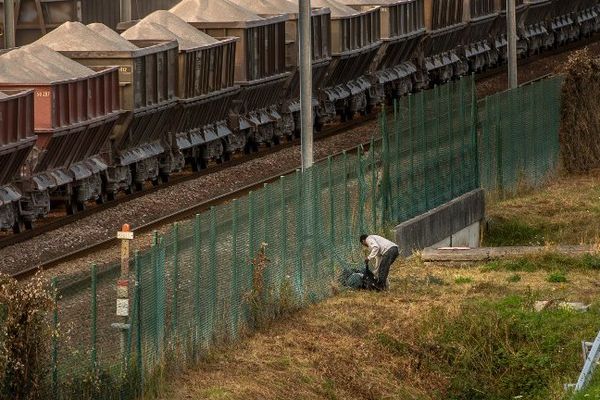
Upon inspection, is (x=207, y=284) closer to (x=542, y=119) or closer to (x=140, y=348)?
(x=140, y=348)

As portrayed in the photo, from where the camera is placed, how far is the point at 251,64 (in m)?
43.7

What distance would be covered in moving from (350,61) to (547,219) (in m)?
18.0

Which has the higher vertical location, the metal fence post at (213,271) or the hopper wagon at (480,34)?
the metal fence post at (213,271)

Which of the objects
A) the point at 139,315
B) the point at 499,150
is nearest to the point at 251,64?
the point at 499,150

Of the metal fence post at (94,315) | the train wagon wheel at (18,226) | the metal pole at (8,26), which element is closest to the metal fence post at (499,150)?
the train wagon wheel at (18,226)

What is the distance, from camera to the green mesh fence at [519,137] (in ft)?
113

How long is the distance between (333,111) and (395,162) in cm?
1863

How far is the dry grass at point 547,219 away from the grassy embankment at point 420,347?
5.35m

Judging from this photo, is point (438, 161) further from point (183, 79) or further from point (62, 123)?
point (183, 79)

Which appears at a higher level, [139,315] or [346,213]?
[139,315]

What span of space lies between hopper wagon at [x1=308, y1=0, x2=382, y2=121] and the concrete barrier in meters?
15.1

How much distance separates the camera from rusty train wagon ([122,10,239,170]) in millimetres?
39594

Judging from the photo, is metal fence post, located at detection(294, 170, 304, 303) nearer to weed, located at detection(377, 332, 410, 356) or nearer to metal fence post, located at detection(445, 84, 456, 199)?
weed, located at detection(377, 332, 410, 356)

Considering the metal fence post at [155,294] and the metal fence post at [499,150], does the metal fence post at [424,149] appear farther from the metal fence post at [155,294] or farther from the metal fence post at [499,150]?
the metal fence post at [155,294]
